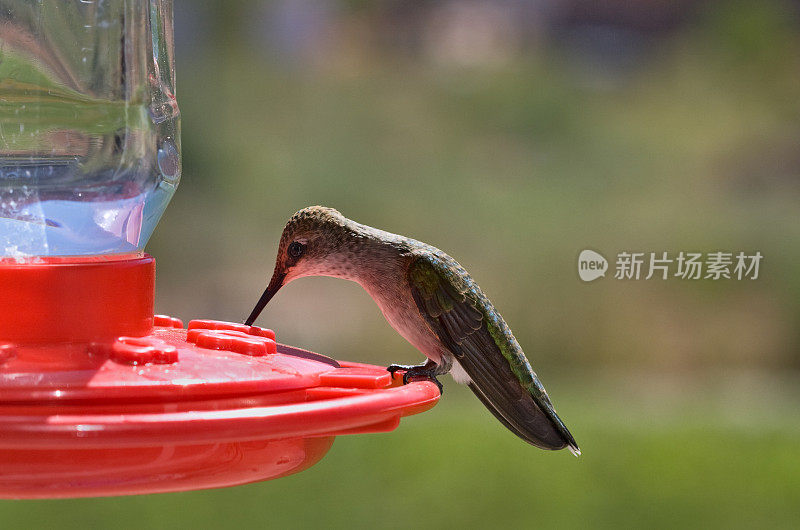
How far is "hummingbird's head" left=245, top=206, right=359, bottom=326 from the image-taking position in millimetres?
2553

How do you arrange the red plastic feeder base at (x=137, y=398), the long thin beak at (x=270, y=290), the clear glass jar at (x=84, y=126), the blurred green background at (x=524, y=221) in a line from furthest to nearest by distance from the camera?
the blurred green background at (x=524, y=221) → the long thin beak at (x=270, y=290) → the clear glass jar at (x=84, y=126) → the red plastic feeder base at (x=137, y=398)

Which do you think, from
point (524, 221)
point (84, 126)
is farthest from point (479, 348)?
point (524, 221)

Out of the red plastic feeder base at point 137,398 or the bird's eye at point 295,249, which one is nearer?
the red plastic feeder base at point 137,398

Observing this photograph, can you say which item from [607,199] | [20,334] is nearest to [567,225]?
[607,199]

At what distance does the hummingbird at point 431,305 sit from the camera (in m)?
2.63

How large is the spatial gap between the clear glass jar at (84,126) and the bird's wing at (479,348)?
2.21 ft

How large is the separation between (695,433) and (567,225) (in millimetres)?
2479

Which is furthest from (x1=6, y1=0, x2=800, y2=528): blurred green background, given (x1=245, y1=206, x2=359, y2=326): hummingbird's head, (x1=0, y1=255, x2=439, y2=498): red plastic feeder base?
(x1=0, y1=255, x2=439, y2=498): red plastic feeder base

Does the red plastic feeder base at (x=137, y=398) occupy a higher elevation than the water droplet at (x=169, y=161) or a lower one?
lower

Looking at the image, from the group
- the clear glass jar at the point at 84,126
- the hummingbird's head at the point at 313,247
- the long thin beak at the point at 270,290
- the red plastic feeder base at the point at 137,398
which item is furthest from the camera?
the hummingbird's head at the point at 313,247

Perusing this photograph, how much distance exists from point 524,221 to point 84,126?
5596 millimetres

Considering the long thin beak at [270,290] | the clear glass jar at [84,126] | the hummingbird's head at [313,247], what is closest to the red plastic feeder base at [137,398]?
the clear glass jar at [84,126]

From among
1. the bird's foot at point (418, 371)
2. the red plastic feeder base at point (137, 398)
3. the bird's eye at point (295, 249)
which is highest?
the bird's eye at point (295, 249)

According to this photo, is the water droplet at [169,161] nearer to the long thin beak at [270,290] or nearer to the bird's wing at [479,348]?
the long thin beak at [270,290]
